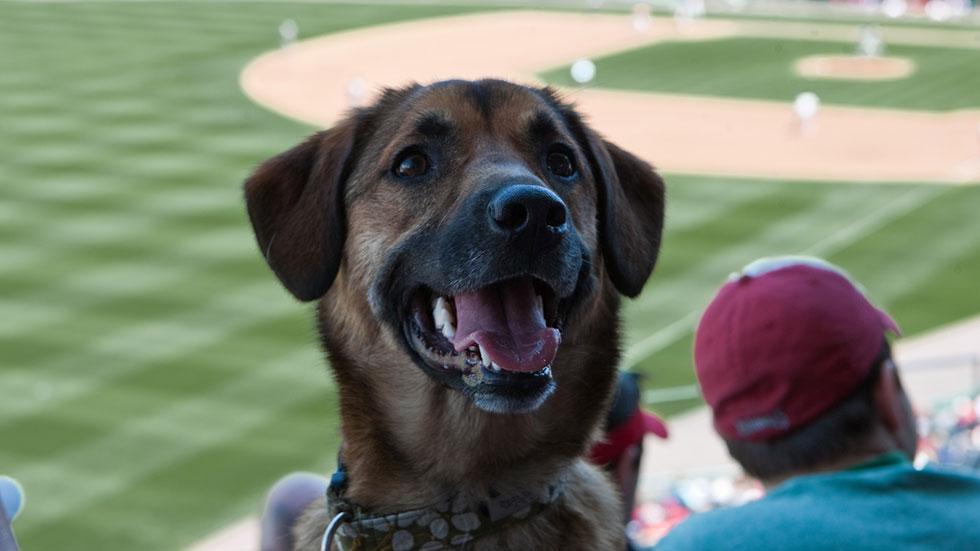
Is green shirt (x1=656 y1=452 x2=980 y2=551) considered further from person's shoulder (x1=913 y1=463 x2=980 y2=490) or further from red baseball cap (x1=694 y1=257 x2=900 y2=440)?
red baseball cap (x1=694 y1=257 x2=900 y2=440)

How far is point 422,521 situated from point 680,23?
36929 mm

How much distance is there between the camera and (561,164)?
3756 mm

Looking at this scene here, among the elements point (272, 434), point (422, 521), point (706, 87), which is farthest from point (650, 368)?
point (706, 87)

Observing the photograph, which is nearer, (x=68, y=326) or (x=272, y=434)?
(x=272, y=434)

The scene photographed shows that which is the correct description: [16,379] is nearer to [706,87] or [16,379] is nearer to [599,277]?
[599,277]

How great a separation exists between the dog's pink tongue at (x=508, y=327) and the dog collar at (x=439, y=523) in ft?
1.06

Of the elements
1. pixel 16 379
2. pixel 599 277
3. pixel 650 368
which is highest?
pixel 599 277

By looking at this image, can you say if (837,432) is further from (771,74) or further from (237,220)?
(771,74)

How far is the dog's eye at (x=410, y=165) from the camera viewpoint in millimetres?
3664

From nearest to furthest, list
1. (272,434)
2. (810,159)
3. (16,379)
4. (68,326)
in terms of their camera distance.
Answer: (272,434) < (16,379) < (68,326) < (810,159)

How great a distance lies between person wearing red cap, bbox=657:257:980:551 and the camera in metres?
3.56

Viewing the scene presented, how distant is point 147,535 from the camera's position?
372 inches

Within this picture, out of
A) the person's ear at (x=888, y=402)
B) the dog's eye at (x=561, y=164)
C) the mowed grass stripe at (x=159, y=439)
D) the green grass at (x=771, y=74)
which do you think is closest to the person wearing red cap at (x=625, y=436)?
the person's ear at (x=888, y=402)

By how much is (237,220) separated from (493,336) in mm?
14238
